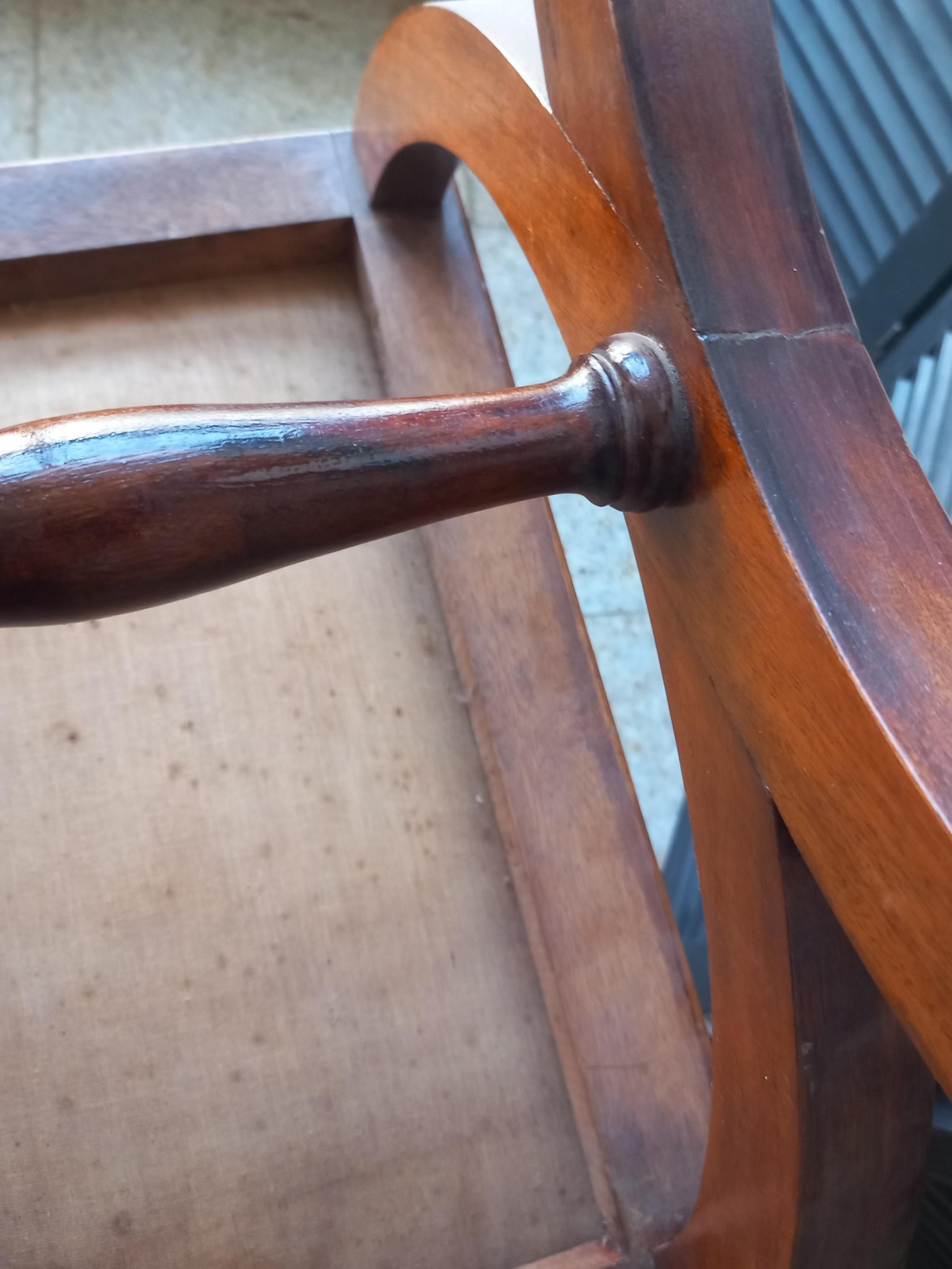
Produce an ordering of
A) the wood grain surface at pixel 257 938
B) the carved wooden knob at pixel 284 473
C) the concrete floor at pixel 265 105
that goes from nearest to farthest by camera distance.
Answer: the carved wooden knob at pixel 284 473
the wood grain surface at pixel 257 938
the concrete floor at pixel 265 105

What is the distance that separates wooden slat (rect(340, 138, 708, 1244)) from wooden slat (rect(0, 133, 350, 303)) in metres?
0.03

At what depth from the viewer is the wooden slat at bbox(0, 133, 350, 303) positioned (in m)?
0.51

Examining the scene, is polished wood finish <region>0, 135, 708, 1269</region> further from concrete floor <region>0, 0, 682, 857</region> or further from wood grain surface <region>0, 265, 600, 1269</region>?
concrete floor <region>0, 0, 682, 857</region>

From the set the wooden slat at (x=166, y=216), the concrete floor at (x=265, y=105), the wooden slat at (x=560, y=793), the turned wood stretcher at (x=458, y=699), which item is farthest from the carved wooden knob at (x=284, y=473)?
the concrete floor at (x=265, y=105)

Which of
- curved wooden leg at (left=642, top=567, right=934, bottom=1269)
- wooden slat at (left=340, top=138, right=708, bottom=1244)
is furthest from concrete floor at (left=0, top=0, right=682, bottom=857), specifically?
curved wooden leg at (left=642, top=567, right=934, bottom=1269)

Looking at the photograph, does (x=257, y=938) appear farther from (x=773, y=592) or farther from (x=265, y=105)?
(x=265, y=105)

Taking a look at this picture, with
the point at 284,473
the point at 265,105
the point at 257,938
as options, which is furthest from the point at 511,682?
the point at 265,105

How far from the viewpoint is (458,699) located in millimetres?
518

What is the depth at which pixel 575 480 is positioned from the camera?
278 millimetres

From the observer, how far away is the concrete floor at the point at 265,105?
1039mm

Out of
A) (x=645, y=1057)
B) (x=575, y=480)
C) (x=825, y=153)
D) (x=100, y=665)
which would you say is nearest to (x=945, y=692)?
(x=575, y=480)

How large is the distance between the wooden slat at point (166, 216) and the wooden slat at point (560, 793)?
3cm

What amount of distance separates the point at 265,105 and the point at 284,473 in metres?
1.03

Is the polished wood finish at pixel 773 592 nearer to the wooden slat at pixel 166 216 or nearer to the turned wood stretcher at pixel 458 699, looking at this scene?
the turned wood stretcher at pixel 458 699
